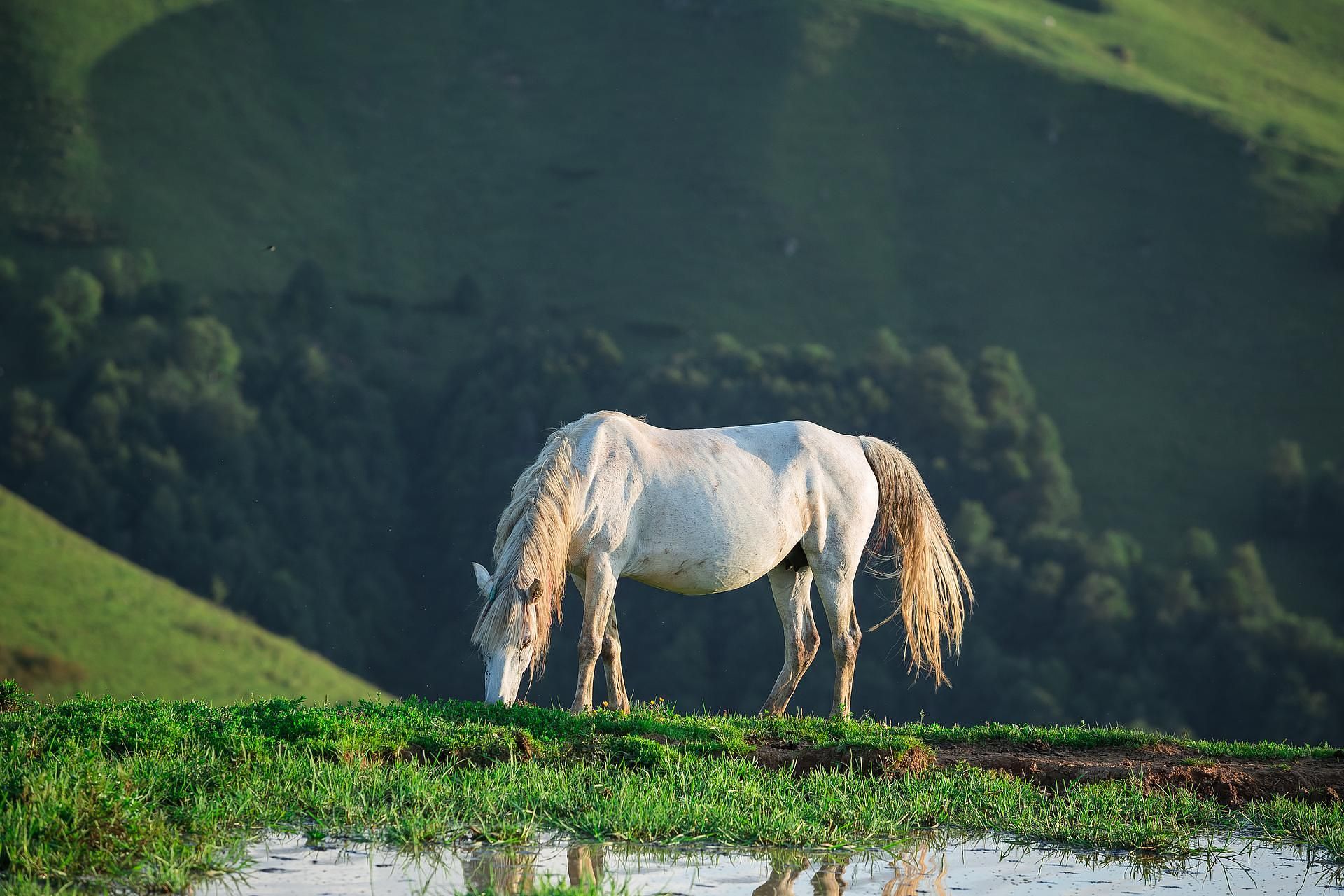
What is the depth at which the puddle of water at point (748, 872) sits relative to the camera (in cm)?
592

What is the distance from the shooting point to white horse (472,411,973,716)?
31.4 ft

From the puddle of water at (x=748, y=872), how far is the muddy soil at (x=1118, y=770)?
4.70 feet

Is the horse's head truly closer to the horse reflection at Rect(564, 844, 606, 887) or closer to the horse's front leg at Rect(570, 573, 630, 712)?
the horse's front leg at Rect(570, 573, 630, 712)

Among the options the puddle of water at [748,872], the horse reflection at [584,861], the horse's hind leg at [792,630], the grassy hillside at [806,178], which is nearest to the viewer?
the puddle of water at [748,872]

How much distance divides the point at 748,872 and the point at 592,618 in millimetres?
3889

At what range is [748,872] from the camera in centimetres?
632

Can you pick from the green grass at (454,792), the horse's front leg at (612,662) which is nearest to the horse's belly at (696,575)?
the horse's front leg at (612,662)

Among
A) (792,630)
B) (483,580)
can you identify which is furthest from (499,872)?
(792,630)

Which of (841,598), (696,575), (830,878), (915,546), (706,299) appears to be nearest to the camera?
(830,878)

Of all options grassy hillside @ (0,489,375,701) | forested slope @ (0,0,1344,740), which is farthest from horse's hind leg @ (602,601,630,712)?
forested slope @ (0,0,1344,740)

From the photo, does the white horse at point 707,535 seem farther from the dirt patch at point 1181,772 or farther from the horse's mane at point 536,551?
the dirt patch at point 1181,772

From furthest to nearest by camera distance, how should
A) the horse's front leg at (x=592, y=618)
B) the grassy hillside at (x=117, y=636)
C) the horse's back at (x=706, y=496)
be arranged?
the grassy hillside at (x=117, y=636) < the horse's back at (x=706, y=496) < the horse's front leg at (x=592, y=618)

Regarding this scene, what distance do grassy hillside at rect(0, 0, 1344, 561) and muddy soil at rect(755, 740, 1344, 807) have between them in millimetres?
62692

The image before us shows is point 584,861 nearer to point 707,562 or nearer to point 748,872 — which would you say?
point 748,872
